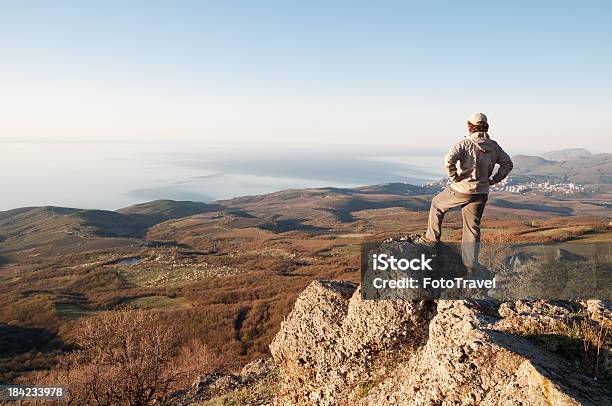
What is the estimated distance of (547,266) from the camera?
34.4ft

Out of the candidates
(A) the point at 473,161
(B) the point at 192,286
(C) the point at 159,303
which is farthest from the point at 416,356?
(B) the point at 192,286

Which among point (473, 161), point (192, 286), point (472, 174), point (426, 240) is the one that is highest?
point (473, 161)

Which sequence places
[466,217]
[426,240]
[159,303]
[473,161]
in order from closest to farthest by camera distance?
1. [473,161]
2. [466,217]
3. [426,240]
4. [159,303]

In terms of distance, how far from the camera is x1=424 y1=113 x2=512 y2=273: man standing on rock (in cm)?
1012

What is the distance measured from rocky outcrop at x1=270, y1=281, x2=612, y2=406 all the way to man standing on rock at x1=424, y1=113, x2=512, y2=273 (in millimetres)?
1882

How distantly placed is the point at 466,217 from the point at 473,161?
1488 millimetres

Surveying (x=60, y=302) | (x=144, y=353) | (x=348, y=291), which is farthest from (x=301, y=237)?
(x=348, y=291)

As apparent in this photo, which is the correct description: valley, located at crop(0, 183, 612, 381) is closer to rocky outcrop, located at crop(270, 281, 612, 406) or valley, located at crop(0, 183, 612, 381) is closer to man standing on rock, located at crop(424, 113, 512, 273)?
man standing on rock, located at crop(424, 113, 512, 273)

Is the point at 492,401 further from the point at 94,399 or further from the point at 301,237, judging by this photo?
the point at 301,237

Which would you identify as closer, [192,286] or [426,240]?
[426,240]

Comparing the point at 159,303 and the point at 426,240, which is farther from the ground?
the point at 426,240

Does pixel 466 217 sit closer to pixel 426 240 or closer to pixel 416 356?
pixel 426 240

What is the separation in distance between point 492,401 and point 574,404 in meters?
1.24

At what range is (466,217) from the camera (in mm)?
10602
